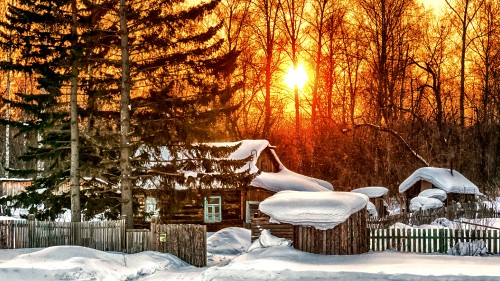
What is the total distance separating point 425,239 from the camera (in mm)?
25766

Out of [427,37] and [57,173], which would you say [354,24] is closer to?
[427,37]

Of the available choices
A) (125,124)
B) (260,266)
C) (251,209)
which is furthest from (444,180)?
(260,266)

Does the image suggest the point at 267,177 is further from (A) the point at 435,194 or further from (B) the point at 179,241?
(B) the point at 179,241

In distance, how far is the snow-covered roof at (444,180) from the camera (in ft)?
143

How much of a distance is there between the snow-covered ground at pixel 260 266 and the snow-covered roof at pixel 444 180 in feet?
64.2

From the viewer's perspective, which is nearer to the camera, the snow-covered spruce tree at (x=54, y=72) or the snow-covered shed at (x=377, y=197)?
the snow-covered spruce tree at (x=54, y=72)

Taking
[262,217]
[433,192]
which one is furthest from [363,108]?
[262,217]

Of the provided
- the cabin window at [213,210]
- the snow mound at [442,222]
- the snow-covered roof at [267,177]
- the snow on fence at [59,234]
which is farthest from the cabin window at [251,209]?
the snow on fence at [59,234]

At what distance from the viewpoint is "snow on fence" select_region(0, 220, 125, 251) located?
26.8 meters

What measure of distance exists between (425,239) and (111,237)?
38.6ft

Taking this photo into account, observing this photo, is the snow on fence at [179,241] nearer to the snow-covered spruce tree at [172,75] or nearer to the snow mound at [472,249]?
the snow-covered spruce tree at [172,75]

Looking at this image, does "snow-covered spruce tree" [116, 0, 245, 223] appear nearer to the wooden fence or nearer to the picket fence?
the picket fence

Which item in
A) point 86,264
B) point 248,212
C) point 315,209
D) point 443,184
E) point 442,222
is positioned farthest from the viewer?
point 443,184

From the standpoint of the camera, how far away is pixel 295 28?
5750 centimetres
